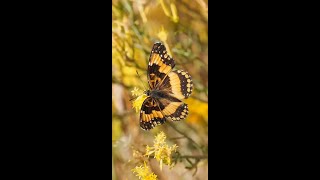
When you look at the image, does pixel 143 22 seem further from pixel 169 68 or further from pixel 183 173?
pixel 183 173

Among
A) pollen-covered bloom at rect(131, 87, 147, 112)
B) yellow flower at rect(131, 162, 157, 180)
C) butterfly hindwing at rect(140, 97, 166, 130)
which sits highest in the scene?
pollen-covered bloom at rect(131, 87, 147, 112)

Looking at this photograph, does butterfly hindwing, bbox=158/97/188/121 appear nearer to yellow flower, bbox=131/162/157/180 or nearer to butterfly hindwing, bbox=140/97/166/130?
butterfly hindwing, bbox=140/97/166/130

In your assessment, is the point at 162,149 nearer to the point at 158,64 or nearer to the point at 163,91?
the point at 163,91

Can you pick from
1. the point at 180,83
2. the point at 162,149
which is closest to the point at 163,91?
the point at 180,83

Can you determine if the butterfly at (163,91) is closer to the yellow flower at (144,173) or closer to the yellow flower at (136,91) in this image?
the yellow flower at (136,91)

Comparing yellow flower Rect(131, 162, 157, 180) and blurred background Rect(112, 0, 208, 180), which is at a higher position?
blurred background Rect(112, 0, 208, 180)

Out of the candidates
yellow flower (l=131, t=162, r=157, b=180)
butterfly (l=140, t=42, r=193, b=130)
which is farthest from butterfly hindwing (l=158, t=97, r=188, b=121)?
yellow flower (l=131, t=162, r=157, b=180)
